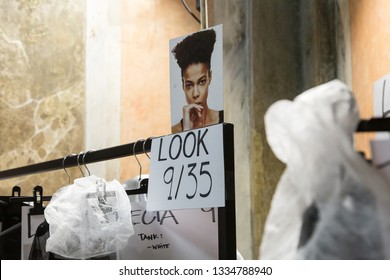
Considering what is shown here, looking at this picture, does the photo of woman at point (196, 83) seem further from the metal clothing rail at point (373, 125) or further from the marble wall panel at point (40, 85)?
the marble wall panel at point (40, 85)

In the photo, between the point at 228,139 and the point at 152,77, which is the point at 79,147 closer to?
the point at 152,77

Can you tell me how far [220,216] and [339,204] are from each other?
45 cm

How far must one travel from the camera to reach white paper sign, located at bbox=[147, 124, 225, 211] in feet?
2.82


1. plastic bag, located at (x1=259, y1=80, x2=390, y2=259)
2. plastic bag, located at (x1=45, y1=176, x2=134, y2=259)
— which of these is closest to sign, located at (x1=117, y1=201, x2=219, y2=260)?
plastic bag, located at (x1=45, y1=176, x2=134, y2=259)

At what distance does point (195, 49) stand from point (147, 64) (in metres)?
2.01

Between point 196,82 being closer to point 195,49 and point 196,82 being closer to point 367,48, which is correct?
point 195,49

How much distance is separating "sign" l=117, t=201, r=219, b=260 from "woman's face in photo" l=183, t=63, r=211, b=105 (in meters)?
0.19

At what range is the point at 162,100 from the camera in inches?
115

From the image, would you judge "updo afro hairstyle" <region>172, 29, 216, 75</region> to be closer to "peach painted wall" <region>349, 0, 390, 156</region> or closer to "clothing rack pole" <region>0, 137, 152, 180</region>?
"clothing rack pole" <region>0, 137, 152, 180</region>

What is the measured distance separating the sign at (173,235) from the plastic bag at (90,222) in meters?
0.02

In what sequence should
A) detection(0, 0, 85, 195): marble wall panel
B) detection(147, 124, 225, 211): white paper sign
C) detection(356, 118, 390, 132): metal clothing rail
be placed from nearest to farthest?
detection(356, 118, 390, 132): metal clothing rail
detection(147, 124, 225, 211): white paper sign
detection(0, 0, 85, 195): marble wall panel

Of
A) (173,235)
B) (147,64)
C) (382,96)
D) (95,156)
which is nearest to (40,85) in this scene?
(147,64)

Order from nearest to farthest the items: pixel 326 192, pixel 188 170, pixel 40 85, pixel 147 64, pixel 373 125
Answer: pixel 326 192, pixel 373 125, pixel 188 170, pixel 40 85, pixel 147 64

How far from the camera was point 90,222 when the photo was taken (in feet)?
3.74
